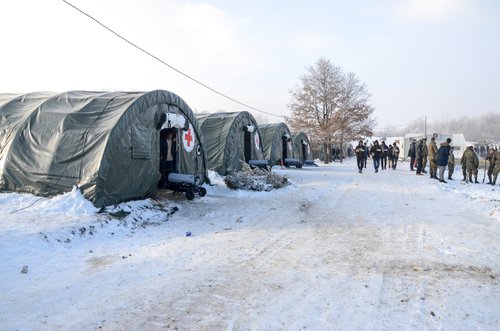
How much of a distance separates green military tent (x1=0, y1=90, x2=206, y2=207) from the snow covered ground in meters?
0.51

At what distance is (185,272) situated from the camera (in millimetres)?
4871

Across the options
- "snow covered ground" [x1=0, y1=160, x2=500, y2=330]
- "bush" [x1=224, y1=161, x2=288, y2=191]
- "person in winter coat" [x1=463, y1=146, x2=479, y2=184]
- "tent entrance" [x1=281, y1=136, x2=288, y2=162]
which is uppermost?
"tent entrance" [x1=281, y1=136, x2=288, y2=162]

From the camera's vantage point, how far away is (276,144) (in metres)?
24.6

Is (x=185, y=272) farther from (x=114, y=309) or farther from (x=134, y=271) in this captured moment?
(x=114, y=309)

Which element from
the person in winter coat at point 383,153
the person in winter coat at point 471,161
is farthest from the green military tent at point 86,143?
the person in winter coat at point 383,153

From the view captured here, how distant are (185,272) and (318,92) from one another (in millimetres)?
32759

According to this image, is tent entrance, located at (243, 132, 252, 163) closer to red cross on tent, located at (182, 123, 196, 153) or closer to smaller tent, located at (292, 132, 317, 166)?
red cross on tent, located at (182, 123, 196, 153)

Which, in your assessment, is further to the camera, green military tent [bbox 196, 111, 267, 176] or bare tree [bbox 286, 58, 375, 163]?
bare tree [bbox 286, 58, 375, 163]

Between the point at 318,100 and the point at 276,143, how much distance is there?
12.9 metres

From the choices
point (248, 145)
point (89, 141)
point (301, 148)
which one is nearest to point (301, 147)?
point (301, 148)

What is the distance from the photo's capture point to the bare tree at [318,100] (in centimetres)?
3547

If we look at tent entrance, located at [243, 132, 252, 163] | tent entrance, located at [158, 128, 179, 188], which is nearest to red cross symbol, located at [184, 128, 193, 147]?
tent entrance, located at [158, 128, 179, 188]

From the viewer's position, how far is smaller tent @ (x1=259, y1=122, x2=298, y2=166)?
79.0 feet

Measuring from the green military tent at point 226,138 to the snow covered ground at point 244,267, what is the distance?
7.21m
